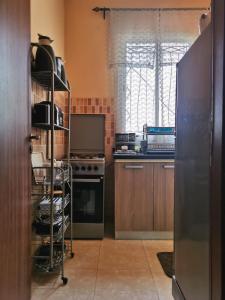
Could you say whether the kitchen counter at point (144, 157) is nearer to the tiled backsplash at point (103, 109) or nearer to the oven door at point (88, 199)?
the oven door at point (88, 199)

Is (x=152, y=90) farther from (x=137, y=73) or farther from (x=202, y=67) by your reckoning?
(x=202, y=67)

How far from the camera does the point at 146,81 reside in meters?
3.82

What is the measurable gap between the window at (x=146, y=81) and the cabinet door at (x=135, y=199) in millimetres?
844

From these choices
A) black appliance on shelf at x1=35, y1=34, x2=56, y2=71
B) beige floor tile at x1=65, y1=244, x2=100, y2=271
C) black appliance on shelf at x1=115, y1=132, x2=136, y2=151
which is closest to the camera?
black appliance on shelf at x1=35, y1=34, x2=56, y2=71

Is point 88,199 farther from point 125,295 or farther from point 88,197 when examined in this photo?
point 125,295

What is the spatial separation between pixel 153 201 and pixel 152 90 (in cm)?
150

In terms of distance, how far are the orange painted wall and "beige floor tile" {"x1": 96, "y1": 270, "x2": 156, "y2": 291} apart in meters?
2.29

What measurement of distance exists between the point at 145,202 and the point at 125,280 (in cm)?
109

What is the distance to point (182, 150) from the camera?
Result: 1725mm

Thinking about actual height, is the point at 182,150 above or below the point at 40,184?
above

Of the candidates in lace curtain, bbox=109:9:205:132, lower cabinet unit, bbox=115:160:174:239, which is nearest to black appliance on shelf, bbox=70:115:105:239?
lower cabinet unit, bbox=115:160:174:239

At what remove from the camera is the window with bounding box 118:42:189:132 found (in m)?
3.79

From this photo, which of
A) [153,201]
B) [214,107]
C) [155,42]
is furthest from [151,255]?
[155,42]

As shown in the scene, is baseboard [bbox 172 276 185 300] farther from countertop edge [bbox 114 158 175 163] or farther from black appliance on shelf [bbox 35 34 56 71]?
black appliance on shelf [bbox 35 34 56 71]
